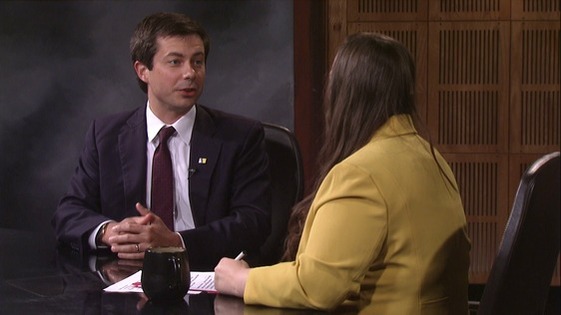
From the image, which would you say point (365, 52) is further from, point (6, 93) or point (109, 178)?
point (6, 93)

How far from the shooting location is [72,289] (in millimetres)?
1991

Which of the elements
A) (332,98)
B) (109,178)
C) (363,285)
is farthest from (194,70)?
(363,285)

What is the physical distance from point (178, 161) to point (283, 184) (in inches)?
13.3

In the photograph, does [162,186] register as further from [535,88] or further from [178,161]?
[535,88]

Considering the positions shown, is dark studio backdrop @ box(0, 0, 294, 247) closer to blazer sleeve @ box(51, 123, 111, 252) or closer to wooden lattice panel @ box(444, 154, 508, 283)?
wooden lattice panel @ box(444, 154, 508, 283)

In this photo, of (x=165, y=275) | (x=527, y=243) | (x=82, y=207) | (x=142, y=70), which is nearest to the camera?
(x=527, y=243)

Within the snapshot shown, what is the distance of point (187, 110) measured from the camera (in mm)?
2963

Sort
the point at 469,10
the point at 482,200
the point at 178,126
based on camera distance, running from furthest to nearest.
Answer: the point at 482,200, the point at 469,10, the point at 178,126

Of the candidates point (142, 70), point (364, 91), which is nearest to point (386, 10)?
point (142, 70)

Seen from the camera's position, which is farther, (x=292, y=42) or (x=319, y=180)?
(x=292, y=42)

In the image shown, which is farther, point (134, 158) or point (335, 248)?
point (134, 158)

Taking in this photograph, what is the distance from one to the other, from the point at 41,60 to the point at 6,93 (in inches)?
10.1

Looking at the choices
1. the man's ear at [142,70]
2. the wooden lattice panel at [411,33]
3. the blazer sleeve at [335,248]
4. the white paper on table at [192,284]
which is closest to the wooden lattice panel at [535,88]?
the wooden lattice panel at [411,33]

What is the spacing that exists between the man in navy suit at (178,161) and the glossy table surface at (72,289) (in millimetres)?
199
